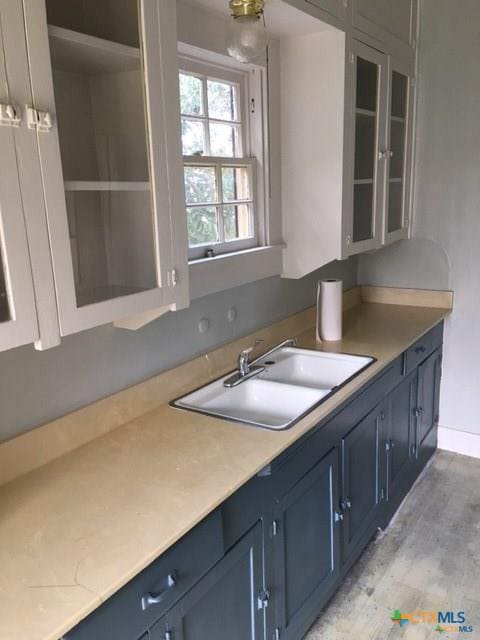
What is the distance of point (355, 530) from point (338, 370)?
2.16 feet

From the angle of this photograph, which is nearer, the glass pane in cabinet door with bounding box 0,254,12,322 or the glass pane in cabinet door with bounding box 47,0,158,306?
the glass pane in cabinet door with bounding box 0,254,12,322

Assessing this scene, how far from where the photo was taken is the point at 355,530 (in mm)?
2174

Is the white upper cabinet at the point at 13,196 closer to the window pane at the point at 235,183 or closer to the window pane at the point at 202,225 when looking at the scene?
the window pane at the point at 202,225

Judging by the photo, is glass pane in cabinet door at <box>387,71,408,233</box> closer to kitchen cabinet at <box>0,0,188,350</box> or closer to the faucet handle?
the faucet handle

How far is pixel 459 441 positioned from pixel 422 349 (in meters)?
0.82

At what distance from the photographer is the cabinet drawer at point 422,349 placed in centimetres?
257

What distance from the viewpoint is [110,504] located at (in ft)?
4.23

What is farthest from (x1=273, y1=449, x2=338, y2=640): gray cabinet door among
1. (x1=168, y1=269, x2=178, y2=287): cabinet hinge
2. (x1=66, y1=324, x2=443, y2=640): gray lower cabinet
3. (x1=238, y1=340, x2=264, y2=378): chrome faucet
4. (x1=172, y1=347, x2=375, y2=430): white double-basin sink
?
(x1=168, y1=269, x2=178, y2=287): cabinet hinge

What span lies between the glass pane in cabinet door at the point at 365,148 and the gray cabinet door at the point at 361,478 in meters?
0.87

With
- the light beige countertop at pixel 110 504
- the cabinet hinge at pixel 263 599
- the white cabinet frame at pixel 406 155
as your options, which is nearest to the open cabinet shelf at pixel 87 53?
the light beige countertop at pixel 110 504

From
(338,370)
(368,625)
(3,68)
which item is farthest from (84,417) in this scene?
(368,625)

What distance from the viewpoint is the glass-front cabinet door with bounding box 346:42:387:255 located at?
7.58 feet

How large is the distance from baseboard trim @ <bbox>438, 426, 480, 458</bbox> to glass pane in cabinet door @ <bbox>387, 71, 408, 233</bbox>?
129 centimetres

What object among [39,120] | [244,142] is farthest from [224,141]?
[39,120]
